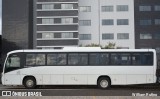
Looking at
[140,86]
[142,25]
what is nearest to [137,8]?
[142,25]

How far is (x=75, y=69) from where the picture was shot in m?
26.6

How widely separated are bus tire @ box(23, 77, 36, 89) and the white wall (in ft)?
171

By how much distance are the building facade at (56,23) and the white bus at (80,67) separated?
50.6m

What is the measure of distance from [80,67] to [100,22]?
5369 centimetres

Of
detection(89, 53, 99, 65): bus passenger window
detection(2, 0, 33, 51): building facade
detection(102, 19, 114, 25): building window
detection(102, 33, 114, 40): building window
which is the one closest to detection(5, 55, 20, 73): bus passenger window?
detection(89, 53, 99, 65): bus passenger window

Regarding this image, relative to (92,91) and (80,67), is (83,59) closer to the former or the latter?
(80,67)

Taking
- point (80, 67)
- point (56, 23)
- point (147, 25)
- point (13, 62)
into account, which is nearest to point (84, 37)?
point (56, 23)

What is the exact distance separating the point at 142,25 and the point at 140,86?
52.8 meters

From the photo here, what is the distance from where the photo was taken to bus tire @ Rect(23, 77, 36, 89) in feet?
86.7

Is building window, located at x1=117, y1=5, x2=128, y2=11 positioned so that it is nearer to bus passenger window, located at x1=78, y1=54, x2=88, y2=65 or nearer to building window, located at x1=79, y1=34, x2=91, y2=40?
building window, located at x1=79, y1=34, x2=91, y2=40

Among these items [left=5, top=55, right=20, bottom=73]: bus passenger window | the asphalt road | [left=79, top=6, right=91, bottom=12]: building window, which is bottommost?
the asphalt road

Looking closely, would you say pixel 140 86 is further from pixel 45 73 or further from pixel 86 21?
pixel 86 21

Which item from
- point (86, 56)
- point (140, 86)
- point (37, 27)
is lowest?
point (140, 86)

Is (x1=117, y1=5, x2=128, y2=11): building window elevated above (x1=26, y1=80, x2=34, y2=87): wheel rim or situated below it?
above
